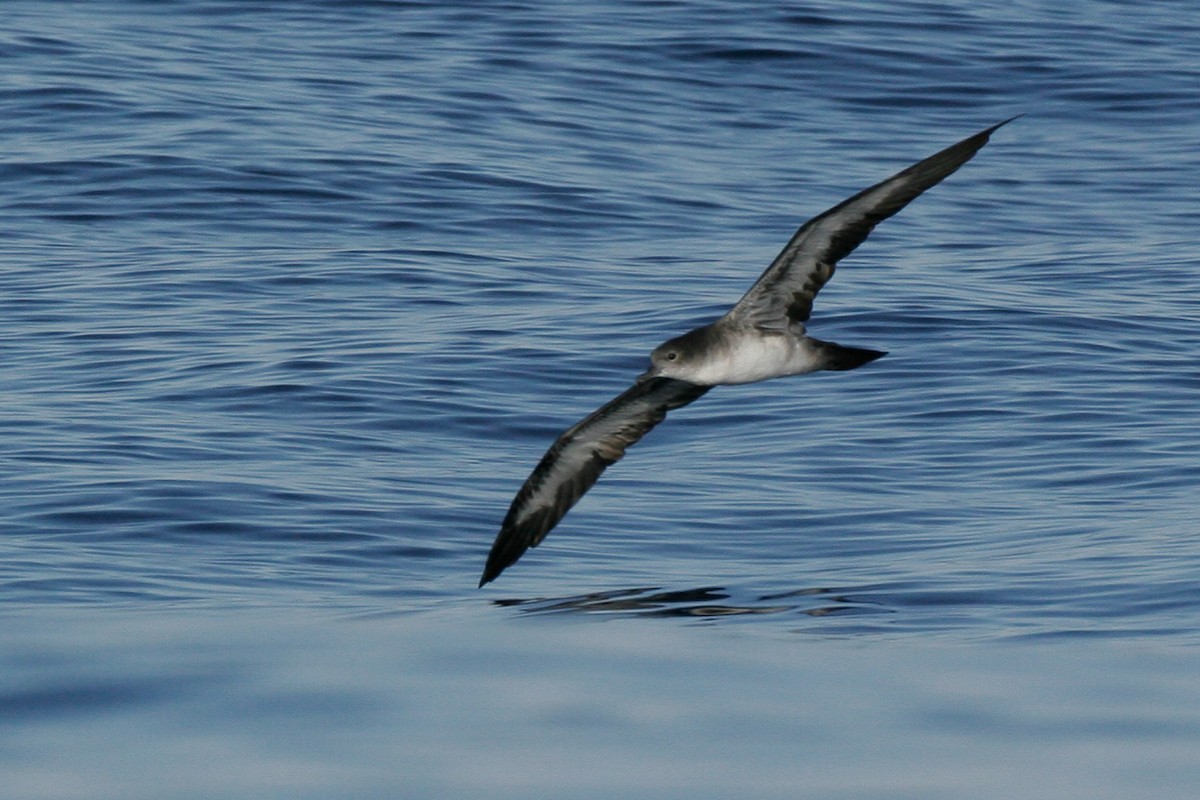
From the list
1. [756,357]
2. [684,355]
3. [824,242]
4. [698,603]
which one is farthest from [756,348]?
[698,603]

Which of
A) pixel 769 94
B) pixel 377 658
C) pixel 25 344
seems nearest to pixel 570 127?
pixel 769 94

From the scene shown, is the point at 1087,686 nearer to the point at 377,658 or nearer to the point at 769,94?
the point at 377,658

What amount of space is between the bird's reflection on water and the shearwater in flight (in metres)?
0.35

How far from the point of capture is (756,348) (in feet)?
23.5

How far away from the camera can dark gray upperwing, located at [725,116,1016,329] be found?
6621mm

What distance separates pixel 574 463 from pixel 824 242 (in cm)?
164

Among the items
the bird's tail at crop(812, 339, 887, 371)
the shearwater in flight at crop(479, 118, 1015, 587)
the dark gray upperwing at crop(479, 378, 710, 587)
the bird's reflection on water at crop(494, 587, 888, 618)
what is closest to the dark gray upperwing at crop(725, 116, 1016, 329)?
the shearwater in flight at crop(479, 118, 1015, 587)

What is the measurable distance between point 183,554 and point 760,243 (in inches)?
285

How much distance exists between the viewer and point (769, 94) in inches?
761

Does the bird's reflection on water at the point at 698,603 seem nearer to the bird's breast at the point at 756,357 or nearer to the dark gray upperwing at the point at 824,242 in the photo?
the bird's breast at the point at 756,357

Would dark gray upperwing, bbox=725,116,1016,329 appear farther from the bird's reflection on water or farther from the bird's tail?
the bird's reflection on water

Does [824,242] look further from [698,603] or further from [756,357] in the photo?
[698,603]

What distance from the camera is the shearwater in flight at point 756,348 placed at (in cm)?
678

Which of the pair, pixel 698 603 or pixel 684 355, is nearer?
pixel 684 355
